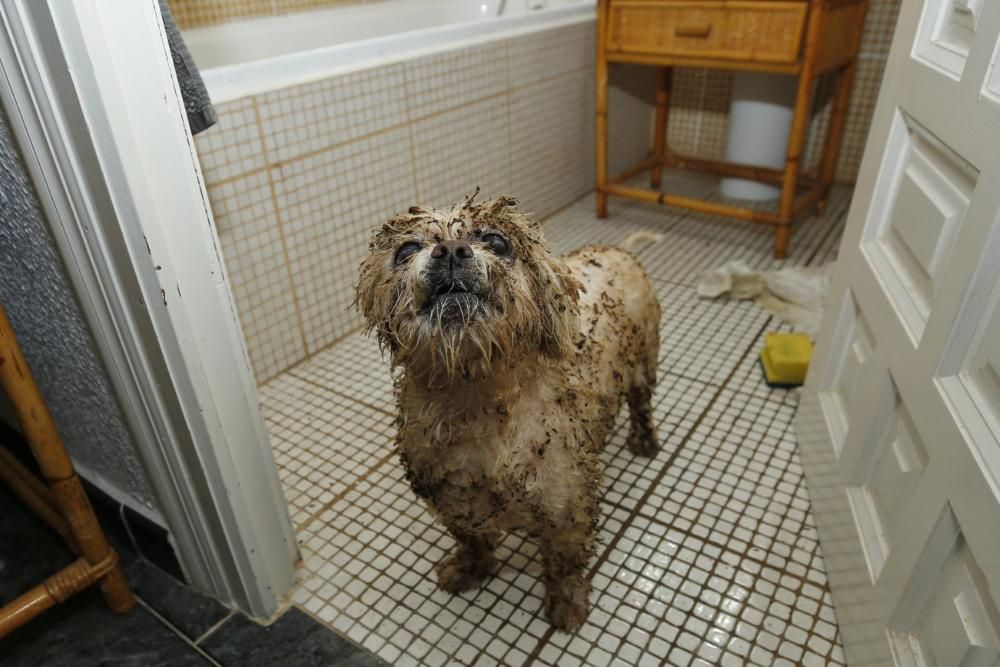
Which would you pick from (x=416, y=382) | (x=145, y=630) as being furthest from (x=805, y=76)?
(x=145, y=630)

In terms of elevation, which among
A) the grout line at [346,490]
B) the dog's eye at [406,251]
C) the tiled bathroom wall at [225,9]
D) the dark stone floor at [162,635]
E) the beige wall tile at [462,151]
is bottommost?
the dark stone floor at [162,635]

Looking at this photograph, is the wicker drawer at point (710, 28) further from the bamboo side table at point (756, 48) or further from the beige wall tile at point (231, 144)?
the beige wall tile at point (231, 144)

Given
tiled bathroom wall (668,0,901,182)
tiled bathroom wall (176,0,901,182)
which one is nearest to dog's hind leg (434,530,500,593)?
tiled bathroom wall (176,0,901,182)

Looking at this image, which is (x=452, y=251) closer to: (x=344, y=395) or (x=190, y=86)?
(x=190, y=86)

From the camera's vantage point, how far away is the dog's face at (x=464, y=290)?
0.73m

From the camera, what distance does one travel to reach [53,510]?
48.8 inches

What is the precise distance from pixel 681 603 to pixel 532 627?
0.84 feet

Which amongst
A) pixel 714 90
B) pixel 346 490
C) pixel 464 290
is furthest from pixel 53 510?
pixel 714 90

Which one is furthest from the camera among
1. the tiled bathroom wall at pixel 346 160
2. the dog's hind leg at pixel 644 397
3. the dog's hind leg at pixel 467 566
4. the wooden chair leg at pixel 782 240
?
the wooden chair leg at pixel 782 240

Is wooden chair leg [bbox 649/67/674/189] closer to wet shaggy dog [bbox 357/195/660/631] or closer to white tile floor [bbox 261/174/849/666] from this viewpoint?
white tile floor [bbox 261/174/849/666]

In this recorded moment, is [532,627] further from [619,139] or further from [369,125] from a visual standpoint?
[619,139]

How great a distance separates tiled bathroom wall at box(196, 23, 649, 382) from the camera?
157cm

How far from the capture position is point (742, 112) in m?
2.53

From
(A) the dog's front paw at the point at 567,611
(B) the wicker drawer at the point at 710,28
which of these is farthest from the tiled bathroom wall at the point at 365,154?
(A) the dog's front paw at the point at 567,611
